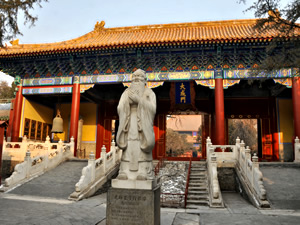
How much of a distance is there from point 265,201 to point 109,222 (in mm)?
4945

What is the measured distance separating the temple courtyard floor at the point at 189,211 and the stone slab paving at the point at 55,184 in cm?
27

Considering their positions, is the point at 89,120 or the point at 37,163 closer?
the point at 37,163

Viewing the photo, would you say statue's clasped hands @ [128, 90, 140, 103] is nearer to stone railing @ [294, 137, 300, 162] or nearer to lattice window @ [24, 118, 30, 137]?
stone railing @ [294, 137, 300, 162]

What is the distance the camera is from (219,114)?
12.0m

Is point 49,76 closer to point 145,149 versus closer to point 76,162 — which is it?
point 76,162

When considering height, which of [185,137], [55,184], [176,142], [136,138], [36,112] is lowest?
[55,184]

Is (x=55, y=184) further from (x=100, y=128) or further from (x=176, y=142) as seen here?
(x=176, y=142)

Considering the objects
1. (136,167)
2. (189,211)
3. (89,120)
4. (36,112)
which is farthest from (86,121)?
(136,167)

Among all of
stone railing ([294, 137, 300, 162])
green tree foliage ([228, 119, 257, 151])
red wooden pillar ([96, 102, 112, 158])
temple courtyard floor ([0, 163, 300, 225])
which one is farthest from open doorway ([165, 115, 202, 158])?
temple courtyard floor ([0, 163, 300, 225])

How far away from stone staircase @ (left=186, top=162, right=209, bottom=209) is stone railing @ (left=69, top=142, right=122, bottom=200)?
3.18 meters

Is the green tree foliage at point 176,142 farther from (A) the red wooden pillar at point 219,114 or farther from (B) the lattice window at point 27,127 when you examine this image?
(A) the red wooden pillar at point 219,114

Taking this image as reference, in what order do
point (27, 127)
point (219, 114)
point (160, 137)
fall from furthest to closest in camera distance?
point (160, 137), point (27, 127), point (219, 114)

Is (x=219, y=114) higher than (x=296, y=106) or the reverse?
the reverse

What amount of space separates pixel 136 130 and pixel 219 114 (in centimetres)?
826
